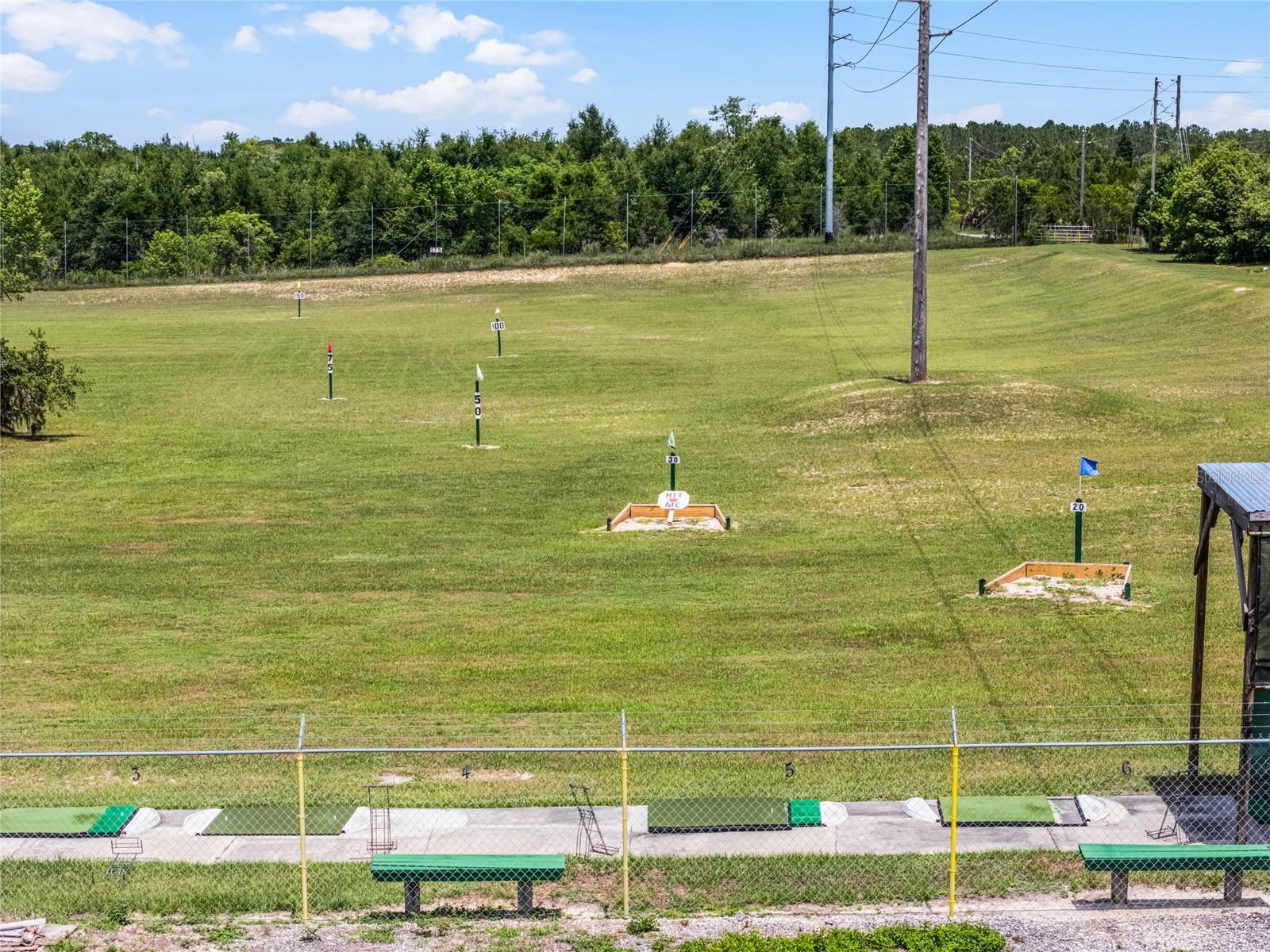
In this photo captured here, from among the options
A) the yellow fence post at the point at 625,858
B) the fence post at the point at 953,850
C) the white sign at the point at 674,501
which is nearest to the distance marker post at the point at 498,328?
the white sign at the point at 674,501

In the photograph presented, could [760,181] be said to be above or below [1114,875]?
above

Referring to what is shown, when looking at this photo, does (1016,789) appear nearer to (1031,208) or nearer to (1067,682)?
(1067,682)

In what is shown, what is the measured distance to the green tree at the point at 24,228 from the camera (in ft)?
356

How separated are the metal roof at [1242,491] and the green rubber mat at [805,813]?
16.2ft

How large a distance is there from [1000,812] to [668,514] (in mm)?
19595

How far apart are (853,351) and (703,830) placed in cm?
5202

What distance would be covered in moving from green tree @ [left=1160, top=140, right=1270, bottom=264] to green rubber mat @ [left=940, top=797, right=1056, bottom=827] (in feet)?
221

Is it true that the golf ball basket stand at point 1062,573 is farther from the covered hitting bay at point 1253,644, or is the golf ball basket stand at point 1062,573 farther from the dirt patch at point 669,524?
the covered hitting bay at point 1253,644

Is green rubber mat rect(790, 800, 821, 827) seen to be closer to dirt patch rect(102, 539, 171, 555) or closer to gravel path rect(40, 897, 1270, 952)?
gravel path rect(40, 897, 1270, 952)

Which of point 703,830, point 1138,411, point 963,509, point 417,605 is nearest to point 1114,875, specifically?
point 703,830

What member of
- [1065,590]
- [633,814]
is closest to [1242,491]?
[633,814]

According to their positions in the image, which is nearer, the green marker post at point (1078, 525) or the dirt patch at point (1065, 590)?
the dirt patch at point (1065, 590)

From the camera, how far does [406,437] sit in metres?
47.6

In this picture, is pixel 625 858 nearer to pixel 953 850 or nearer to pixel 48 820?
pixel 953 850
